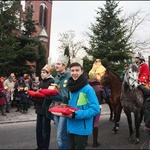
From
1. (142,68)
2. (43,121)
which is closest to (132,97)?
(142,68)

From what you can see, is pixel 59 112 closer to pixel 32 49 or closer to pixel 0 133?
pixel 0 133

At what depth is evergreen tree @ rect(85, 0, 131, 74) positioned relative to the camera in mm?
18625

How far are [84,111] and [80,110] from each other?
0.20 feet

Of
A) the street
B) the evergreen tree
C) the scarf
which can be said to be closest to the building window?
the evergreen tree

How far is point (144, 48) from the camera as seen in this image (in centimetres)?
2761

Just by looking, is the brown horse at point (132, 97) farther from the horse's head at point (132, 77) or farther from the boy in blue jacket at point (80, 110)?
the boy in blue jacket at point (80, 110)

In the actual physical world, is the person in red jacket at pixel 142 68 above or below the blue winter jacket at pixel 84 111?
above

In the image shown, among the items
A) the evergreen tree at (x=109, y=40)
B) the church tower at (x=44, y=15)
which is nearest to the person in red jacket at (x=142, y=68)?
the evergreen tree at (x=109, y=40)

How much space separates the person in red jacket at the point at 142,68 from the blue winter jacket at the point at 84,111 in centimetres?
418

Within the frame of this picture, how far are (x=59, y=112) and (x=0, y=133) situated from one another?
474cm

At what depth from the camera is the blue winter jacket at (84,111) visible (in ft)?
11.1

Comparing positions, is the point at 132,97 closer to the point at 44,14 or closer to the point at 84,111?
the point at 84,111

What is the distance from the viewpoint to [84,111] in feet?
11.1

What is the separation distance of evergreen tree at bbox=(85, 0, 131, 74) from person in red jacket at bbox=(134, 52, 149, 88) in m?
10.6
